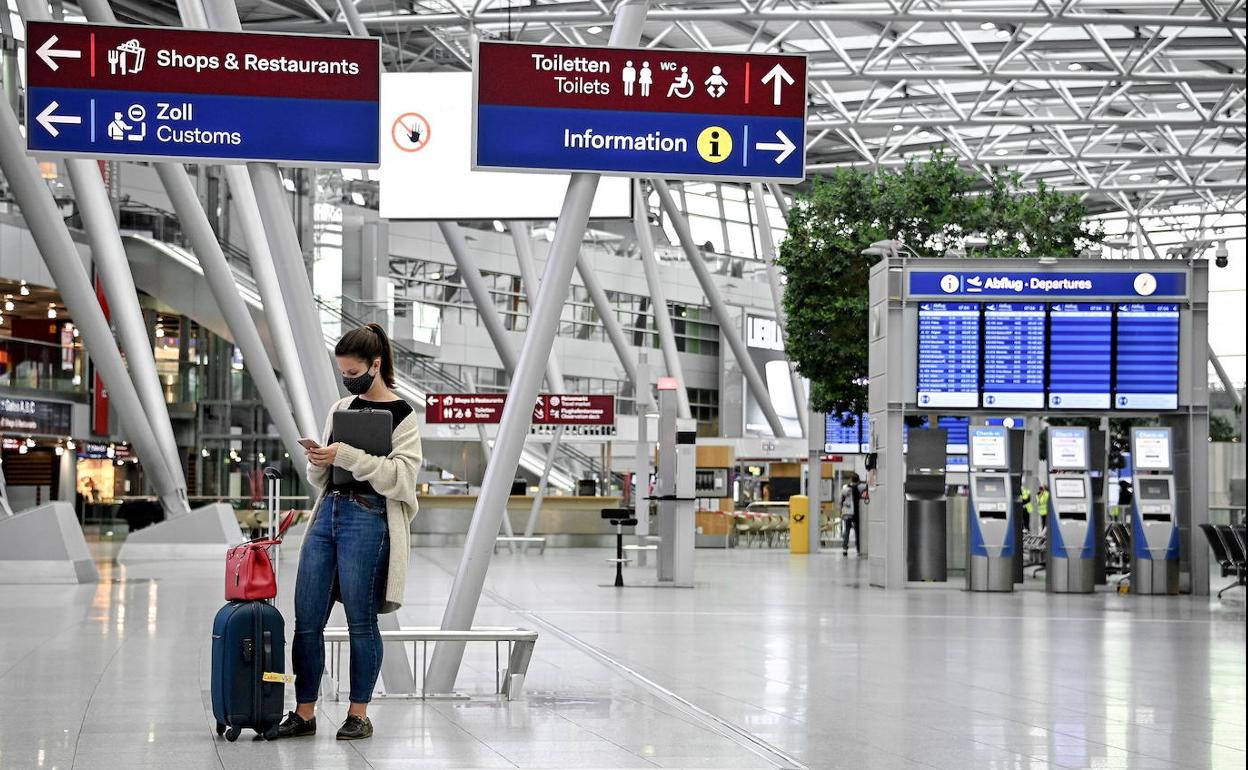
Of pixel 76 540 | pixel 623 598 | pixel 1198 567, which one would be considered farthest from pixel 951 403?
pixel 76 540

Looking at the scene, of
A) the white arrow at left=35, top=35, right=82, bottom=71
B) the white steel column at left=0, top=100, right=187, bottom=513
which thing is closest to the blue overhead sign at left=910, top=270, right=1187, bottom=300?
the white steel column at left=0, top=100, right=187, bottom=513

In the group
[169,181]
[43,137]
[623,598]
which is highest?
[169,181]

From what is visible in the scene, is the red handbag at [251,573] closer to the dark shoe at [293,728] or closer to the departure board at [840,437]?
the dark shoe at [293,728]

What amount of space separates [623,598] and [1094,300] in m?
6.77

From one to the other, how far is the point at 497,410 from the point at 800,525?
21.0 feet

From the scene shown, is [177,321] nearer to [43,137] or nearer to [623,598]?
[623,598]

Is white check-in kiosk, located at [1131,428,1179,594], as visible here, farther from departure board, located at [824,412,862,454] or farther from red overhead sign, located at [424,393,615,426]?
departure board, located at [824,412,862,454]

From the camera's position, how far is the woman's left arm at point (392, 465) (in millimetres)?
6266

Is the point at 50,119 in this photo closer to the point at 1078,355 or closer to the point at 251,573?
the point at 251,573

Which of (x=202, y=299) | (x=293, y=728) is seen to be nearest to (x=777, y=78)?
(x=293, y=728)

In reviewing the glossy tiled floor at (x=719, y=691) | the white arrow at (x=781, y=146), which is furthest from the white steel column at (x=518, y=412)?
the white arrow at (x=781, y=146)

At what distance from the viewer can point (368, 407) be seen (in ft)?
21.5

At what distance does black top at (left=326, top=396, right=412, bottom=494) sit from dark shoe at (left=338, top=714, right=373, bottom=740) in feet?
2.98

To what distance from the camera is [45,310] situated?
42.9m
